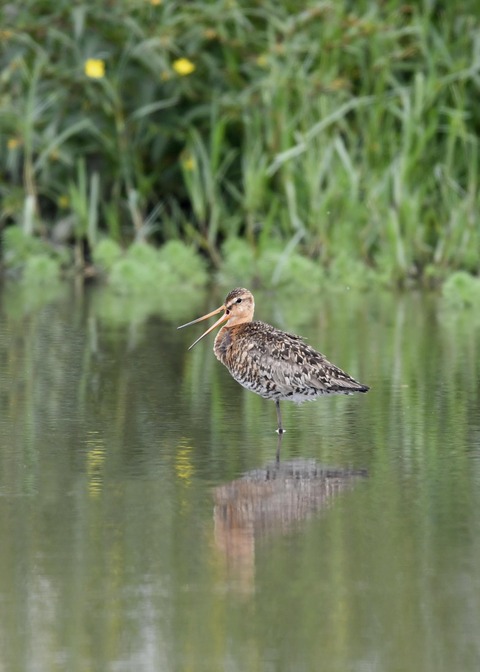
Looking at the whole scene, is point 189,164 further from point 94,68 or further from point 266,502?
point 266,502

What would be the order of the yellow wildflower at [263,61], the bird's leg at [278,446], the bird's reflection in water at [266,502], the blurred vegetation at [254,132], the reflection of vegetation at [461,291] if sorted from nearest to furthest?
1. the bird's reflection in water at [266,502]
2. the bird's leg at [278,446]
3. the reflection of vegetation at [461,291]
4. the blurred vegetation at [254,132]
5. the yellow wildflower at [263,61]

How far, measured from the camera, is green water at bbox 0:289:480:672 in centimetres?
446

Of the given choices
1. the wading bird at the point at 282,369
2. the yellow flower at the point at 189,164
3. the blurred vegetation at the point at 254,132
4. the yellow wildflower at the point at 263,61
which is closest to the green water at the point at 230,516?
the wading bird at the point at 282,369

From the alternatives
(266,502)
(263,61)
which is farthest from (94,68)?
(266,502)

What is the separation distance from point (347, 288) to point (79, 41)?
11.1 feet

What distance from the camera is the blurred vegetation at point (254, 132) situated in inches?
520

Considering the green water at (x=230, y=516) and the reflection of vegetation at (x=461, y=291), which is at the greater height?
the reflection of vegetation at (x=461, y=291)

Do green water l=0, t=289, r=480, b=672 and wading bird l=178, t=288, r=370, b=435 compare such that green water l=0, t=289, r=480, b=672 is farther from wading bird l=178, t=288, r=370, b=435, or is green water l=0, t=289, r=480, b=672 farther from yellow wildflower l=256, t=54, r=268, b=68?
yellow wildflower l=256, t=54, r=268, b=68

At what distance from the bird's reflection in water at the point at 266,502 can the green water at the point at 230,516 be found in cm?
1

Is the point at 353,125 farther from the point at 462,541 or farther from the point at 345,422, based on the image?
the point at 462,541

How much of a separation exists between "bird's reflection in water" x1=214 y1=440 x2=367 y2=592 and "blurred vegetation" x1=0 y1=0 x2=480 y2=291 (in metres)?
6.44

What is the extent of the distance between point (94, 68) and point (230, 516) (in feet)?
27.7

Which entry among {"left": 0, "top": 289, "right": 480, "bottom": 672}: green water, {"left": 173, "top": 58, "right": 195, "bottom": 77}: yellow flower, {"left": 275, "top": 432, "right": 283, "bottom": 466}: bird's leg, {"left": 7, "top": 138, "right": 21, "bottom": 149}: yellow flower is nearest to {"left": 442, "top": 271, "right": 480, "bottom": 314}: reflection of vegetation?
{"left": 0, "top": 289, "right": 480, "bottom": 672}: green water

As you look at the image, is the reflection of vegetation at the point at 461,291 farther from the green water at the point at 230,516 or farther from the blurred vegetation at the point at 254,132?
the green water at the point at 230,516
